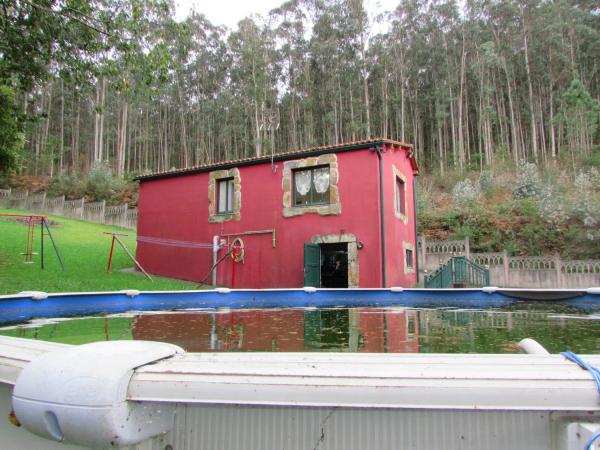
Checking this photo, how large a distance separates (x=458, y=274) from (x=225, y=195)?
30.9ft

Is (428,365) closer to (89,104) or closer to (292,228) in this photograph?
(292,228)

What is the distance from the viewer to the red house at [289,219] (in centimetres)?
1406

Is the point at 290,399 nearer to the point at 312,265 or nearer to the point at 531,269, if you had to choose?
the point at 312,265

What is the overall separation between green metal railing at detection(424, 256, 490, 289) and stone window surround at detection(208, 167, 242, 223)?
7.80 meters

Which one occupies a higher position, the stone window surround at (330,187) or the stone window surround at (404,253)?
the stone window surround at (330,187)

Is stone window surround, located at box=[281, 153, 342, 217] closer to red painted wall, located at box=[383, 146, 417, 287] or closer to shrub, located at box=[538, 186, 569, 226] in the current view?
red painted wall, located at box=[383, 146, 417, 287]

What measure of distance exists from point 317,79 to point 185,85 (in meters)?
14.7

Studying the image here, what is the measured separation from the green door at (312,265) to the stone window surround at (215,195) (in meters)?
3.51

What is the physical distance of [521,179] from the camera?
24.1 metres

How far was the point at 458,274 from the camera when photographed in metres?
15.1

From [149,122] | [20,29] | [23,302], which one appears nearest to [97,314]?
[23,302]

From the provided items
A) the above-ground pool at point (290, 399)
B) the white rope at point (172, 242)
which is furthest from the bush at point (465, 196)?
the above-ground pool at point (290, 399)

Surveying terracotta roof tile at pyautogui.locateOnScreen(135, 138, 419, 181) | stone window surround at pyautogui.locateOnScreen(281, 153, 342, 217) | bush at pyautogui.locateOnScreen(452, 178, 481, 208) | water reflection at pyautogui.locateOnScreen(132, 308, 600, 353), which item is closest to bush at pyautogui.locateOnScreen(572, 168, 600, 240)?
bush at pyautogui.locateOnScreen(452, 178, 481, 208)

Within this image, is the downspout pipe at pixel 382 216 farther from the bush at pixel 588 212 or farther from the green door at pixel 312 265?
the bush at pixel 588 212
